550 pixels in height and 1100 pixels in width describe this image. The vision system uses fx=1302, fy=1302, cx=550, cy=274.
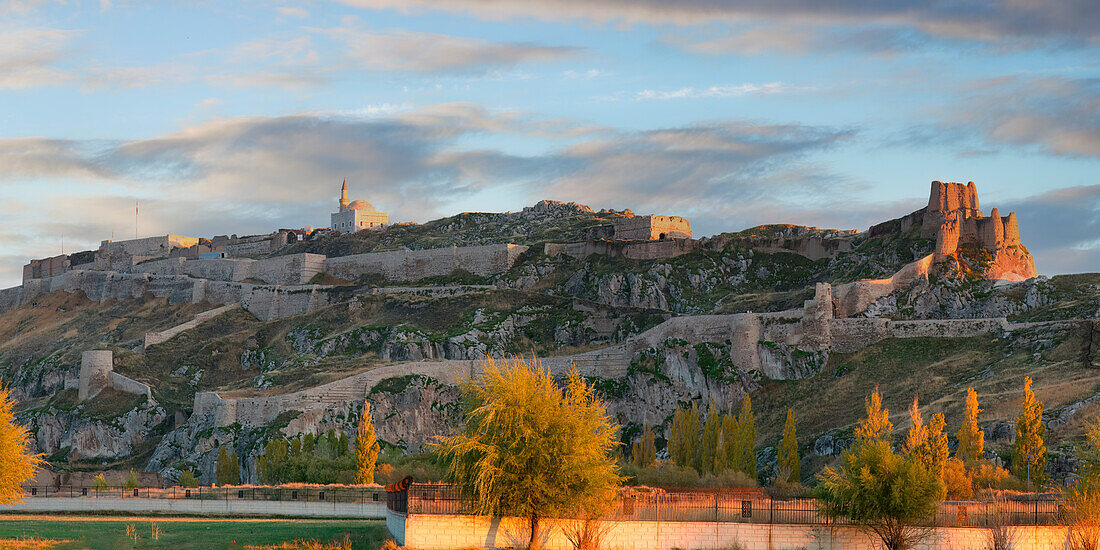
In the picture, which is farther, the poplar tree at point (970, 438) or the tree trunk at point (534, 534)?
the poplar tree at point (970, 438)

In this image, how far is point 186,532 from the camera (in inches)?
1704

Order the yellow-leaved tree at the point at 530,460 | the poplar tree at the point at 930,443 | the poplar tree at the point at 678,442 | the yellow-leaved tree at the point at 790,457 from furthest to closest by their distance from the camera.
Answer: the poplar tree at the point at 678,442 → the yellow-leaved tree at the point at 790,457 → the poplar tree at the point at 930,443 → the yellow-leaved tree at the point at 530,460

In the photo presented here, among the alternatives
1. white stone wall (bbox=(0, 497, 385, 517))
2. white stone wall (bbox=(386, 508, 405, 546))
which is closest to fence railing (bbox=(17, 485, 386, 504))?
white stone wall (bbox=(0, 497, 385, 517))

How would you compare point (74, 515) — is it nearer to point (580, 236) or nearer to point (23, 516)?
point (23, 516)

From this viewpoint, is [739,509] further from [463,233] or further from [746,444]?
[463,233]

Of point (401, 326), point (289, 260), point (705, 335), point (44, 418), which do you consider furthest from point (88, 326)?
point (705, 335)

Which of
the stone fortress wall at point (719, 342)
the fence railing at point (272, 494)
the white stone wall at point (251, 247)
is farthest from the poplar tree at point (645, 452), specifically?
the white stone wall at point (251, 247)

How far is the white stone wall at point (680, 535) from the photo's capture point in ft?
128

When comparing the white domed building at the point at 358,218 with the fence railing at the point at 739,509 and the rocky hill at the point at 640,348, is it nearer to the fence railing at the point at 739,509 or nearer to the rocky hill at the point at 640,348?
the rocky hill at the point at 640,348

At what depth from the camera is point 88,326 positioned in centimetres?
12650

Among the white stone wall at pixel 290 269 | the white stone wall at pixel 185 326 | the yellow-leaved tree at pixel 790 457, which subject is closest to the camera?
the yellow-leaved tree at pixel 790 457

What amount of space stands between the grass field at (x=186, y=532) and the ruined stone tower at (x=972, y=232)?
183 feet

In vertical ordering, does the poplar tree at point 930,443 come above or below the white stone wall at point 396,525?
above

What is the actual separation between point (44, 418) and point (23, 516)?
49552mm
